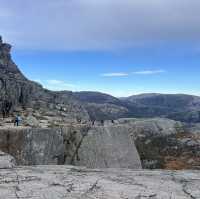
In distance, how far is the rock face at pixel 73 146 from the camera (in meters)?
29.2

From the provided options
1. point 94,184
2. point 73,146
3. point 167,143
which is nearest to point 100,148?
point 73,146

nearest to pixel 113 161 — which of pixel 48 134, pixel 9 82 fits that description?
pixel 48 134

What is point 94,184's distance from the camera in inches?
411

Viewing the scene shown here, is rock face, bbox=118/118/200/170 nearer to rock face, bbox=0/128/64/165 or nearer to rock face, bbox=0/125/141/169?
rock face, bbox=0/125/141/169

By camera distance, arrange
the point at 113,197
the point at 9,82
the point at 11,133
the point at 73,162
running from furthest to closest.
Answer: the point at 9,82, the point at 73,162, the point at 11,133, the point at 113,197

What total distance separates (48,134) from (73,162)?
2.97 metres

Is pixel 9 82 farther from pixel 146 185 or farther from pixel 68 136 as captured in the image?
pixel 146 185

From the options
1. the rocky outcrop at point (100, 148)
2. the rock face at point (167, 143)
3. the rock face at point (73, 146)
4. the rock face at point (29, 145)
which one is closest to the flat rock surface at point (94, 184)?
the rock face at point (29, 145)

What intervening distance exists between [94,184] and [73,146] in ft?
71.4

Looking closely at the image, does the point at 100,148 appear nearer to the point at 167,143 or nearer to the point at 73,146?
the point at 73,146

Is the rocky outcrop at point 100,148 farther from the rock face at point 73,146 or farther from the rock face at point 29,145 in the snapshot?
the rock face at point 29,145

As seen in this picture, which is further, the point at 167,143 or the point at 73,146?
the point at 167,143

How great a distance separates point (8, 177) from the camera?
1099 centimetres

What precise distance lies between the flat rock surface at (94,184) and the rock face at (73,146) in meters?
17.1
